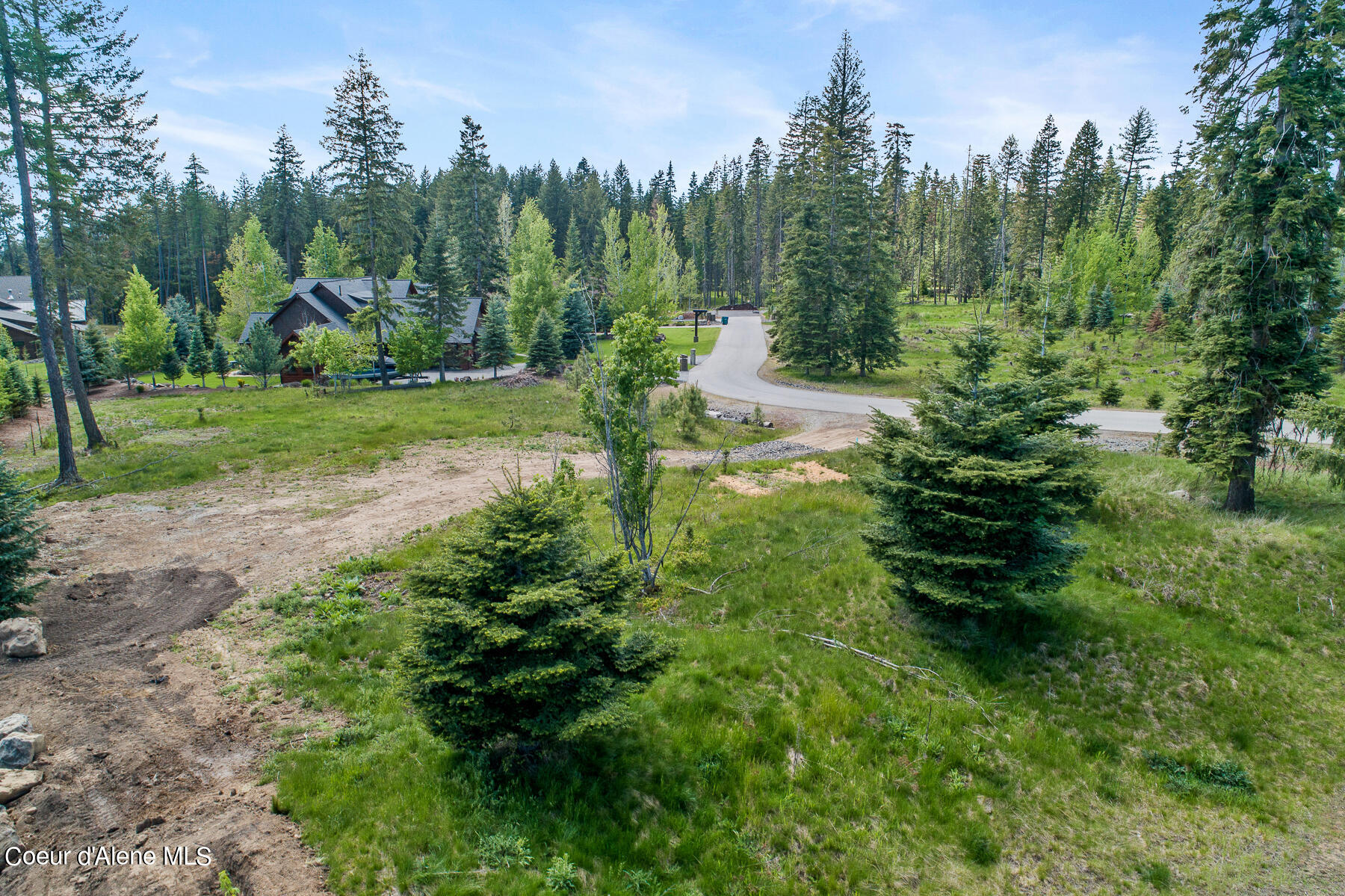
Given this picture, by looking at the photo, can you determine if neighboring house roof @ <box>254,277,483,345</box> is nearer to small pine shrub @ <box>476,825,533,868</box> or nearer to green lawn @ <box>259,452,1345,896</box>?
green lawn @ <box>259,452,1345,896</box>

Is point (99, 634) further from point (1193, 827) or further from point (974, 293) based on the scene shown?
point (974, 293)

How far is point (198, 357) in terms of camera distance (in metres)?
46.0

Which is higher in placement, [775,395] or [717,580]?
[775,395]

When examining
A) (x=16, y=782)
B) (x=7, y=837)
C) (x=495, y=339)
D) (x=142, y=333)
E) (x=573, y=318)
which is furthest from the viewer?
(x=573, y=318)

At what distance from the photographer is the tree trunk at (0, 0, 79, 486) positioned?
16.2 meters

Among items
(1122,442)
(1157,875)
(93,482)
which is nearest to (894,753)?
(1157,875)

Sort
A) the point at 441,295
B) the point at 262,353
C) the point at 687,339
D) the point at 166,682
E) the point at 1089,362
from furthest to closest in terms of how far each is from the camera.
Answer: the point at 687,339 → the point at 262,353 → the point at 441,295 → the point at 1089,362 → the point at 166,682

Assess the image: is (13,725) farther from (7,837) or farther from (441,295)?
(441,295)

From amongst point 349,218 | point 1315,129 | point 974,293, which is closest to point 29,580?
point 1315,129

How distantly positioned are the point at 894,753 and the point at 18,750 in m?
8.39

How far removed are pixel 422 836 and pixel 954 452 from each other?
7556 mm

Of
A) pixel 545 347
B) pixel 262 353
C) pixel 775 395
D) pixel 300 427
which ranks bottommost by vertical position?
pixel 300 427

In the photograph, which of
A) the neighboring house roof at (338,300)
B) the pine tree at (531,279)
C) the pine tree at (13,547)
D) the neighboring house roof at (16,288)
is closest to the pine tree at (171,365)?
the neighboring house roof at (338,300)

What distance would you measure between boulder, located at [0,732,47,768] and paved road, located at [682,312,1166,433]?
46.2ft
